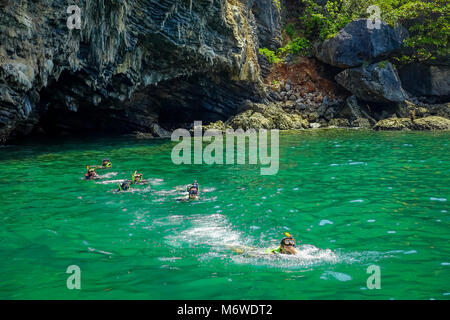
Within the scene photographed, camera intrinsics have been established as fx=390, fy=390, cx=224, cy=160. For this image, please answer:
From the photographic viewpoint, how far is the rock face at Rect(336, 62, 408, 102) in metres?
31.4

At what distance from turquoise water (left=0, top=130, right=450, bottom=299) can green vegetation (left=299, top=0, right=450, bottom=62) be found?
20.7m

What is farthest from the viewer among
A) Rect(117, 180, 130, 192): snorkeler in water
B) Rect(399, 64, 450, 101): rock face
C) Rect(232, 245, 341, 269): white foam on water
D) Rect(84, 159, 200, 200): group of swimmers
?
Rect(399, 64, 450, 101): rock face

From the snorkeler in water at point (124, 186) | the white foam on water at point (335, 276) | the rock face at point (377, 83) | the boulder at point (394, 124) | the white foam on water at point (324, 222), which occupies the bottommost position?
the white foam on water at point (335, 276)

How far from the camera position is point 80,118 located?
27656mm

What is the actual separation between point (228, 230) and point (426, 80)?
32172 millimetres

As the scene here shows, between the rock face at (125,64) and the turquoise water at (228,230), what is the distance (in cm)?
478

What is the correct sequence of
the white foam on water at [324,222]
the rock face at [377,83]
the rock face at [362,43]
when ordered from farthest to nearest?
the rock face at [362,43], the rock face at [377,83], the white foam on water at [324,222]

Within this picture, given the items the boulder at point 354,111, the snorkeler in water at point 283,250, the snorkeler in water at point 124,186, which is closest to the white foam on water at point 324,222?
the snorkeler in water at point 283,250

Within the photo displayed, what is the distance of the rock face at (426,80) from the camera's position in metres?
33.7

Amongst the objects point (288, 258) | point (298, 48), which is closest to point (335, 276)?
point (288, 258)

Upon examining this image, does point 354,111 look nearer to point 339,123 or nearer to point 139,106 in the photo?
point 339,123

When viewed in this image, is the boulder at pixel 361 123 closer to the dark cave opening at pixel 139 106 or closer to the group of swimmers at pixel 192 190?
the dark cave opening at pixel 139 106

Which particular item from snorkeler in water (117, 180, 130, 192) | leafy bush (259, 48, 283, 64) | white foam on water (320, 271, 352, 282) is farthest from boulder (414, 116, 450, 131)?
white foam on water (320, 271, 352, 282)

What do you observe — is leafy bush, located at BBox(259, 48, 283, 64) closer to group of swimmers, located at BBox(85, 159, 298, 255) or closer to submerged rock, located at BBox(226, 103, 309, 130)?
submerged rock, located at BBox(226, 103, 309, 130)
